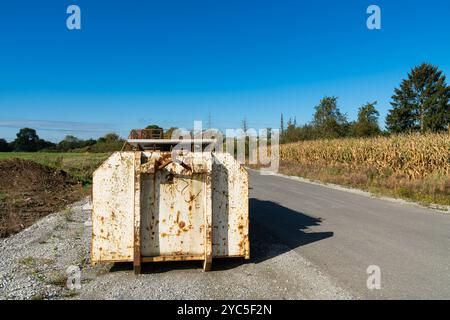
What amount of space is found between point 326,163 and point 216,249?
76.9 ft

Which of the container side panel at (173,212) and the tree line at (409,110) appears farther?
the tree line at (409,110)

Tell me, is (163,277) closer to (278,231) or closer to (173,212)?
(173,212)

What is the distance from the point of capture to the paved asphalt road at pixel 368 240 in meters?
4.30

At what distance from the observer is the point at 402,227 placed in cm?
747

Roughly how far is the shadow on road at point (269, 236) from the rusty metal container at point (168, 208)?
1.30 ft

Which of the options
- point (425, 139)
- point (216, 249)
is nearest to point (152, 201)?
point (216, 249)

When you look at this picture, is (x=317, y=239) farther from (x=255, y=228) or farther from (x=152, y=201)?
(x=152, y=201)

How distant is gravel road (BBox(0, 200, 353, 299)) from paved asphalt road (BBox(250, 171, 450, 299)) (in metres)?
0.43

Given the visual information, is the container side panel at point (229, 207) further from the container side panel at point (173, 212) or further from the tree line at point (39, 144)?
the tree line at point (39, 144)

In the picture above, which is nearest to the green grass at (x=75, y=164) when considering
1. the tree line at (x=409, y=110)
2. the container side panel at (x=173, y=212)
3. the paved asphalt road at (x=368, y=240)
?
the paved asphalt road at (x=368, y=240)

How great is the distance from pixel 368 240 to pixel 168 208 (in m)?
4.05

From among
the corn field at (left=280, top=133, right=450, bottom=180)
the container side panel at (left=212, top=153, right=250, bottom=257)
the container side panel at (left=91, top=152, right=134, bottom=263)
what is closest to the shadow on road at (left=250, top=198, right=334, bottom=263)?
the container side panel at (left=212, top=153, right=250, bottom=257)

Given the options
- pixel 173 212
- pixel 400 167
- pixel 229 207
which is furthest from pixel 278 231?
pixel 400 167
